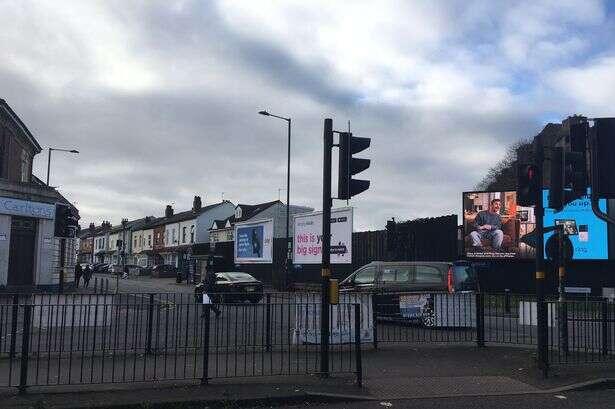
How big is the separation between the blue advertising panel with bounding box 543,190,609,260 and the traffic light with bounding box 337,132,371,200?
81.7 feet

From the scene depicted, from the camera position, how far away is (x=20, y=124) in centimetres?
4000

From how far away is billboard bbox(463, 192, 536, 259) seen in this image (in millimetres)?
33875

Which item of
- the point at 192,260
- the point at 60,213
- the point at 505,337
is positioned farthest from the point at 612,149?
the point at 192,260

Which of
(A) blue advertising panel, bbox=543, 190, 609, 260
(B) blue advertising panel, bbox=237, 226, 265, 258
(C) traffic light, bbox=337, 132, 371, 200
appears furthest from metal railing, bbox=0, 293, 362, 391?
(B) blue advertising panel, bbox=237, 226, 265, 258

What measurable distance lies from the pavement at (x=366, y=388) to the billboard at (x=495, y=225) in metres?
24.2

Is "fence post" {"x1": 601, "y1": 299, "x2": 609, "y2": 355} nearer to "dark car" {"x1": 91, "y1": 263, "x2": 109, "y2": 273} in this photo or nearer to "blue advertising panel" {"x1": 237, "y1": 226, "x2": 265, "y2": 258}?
"blue advertising panel" {"x1": 237, "y1": 226, "x2": 265, "y2": 258}

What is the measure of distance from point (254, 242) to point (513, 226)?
19.8 metres

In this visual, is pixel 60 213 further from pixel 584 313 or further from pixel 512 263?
pixel 512 263

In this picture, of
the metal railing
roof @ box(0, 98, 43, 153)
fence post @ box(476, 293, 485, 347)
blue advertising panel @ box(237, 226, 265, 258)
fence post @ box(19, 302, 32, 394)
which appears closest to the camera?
fence post @ box(19, 302, 32, 394)

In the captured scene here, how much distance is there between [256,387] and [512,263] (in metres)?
29.8

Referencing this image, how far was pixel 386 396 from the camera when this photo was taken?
8.21 metres

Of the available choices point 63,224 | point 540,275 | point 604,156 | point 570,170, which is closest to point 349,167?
point 540,275

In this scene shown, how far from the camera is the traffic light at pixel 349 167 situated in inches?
370

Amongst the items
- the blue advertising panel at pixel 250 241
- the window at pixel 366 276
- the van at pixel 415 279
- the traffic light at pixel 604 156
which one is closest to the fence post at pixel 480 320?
the traffic light at pixel 604 156
